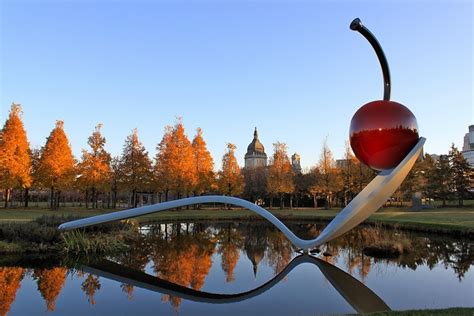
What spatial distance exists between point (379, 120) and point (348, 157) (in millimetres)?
32916

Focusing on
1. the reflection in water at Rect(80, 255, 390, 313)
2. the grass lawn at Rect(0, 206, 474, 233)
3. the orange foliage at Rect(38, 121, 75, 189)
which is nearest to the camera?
the reflection in water at Rect(80, 255, 390, 313)

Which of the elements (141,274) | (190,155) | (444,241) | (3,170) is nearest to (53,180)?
(3,170)

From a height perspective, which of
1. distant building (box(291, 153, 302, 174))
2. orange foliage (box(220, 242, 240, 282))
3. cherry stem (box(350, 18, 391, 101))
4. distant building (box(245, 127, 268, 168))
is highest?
distant building (box(245, 127, 268, 168))

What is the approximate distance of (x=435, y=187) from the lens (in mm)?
40625

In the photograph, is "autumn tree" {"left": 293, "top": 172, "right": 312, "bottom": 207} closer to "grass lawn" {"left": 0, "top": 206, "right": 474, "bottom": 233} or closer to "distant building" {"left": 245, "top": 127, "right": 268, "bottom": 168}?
"grass lawn" {"left": 0, "top": 206, "right": 474, "bottom": 233}

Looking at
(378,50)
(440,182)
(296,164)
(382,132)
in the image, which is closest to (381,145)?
(382,132)

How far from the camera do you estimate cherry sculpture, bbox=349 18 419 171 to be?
8383 millimetres

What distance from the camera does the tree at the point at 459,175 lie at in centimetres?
3962

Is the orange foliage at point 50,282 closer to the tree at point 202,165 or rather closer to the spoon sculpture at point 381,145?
the spoon sculpture at point 381,145

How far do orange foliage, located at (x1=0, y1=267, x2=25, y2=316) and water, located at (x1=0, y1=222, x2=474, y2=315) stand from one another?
21mm

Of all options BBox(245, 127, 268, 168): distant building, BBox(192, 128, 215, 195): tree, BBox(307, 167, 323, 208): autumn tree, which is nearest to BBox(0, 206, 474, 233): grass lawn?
BBox(192, 128, 215, 195): tree

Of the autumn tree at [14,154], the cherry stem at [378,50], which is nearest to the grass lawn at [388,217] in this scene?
the autumn tree at [14,154]

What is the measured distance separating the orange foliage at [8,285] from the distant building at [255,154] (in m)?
114

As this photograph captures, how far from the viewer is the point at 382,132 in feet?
27.5
